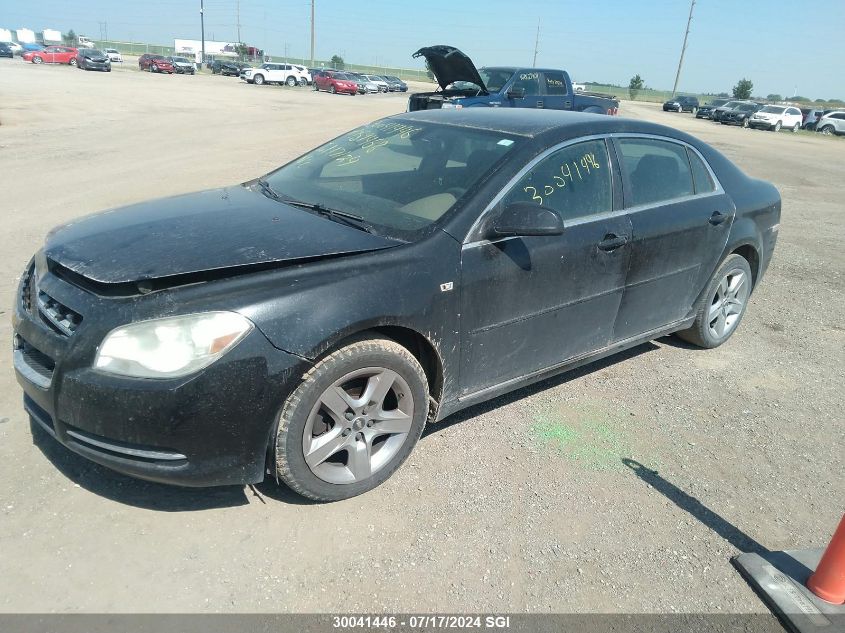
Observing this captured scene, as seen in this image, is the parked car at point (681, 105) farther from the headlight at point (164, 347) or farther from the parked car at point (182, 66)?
the headlight at point (164, 347)

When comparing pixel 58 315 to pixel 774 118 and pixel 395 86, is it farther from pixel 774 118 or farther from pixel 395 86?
pixel 395 86

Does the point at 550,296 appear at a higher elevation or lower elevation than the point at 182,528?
higher

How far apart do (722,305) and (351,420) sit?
11.1 ft

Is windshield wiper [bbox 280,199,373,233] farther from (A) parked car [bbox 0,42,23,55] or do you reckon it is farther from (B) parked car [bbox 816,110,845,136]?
(A) parked car [bbox 0,42,23,55]

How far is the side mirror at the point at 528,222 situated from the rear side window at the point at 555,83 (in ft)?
47.6

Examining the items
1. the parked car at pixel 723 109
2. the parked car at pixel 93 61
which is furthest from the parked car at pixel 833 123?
the parked car at pixel 93 61

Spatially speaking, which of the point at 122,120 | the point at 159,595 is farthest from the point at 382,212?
the point at 122,120

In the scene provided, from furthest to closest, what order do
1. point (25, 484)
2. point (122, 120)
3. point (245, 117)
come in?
point (245, 117) < point (122, 120) < point (25, 484)

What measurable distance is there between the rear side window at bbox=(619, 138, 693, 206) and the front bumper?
2.53 meters

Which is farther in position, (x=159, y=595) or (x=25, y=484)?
(x=25, y=484)

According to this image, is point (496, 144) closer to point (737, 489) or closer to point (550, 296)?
point (550, 296)

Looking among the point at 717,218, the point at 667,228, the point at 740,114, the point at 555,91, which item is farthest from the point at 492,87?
the point at 740,114

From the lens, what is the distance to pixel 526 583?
2.53m

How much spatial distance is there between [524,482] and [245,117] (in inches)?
780
